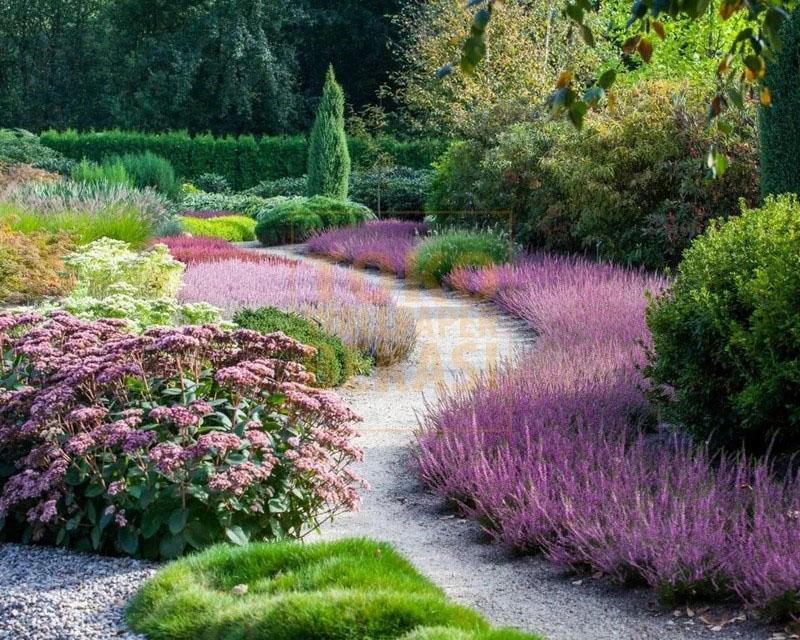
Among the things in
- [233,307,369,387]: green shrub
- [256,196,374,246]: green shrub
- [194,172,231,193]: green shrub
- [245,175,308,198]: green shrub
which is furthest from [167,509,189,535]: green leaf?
[194,172,231,193]: green shrub

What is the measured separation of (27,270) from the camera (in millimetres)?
9094

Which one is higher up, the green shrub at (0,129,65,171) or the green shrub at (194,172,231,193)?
the green shrub at (0,129,65,171)

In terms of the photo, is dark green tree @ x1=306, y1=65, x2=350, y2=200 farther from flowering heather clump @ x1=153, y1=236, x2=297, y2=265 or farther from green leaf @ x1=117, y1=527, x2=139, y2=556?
green leaf @ x1=117, y1=527, x2=139, y2=556

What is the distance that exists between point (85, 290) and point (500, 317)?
4203mm

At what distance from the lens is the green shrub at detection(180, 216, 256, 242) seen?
19.2 metres

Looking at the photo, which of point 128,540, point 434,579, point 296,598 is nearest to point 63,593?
point 128,540

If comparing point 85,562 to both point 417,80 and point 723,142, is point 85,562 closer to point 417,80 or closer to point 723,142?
point 723,142

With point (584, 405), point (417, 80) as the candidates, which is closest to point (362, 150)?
point (417, 80)

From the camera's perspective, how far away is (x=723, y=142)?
11609 mm

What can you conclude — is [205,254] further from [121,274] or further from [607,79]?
[607,79]

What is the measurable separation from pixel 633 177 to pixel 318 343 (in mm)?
6148

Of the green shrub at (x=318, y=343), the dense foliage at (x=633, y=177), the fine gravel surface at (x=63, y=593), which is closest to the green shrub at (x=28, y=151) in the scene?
the dense foliage at (x=633, y=177)

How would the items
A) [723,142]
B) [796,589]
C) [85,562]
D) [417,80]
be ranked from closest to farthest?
[796,589] → [85,562] → [723,142] → [417,80]

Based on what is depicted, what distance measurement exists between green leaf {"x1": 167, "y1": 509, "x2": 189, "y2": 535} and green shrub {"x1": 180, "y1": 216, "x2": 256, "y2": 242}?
1510cm
